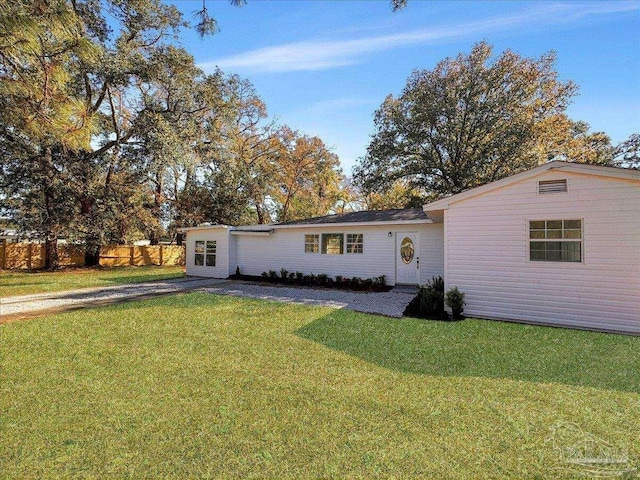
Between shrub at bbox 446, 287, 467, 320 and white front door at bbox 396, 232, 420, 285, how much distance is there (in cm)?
412

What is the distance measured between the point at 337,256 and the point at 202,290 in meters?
5.31

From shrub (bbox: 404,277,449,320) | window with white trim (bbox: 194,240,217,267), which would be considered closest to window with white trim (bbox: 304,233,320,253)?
window with white trim (bbox: 194,240,217,267)

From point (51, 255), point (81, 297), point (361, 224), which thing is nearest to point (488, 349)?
point (361, 224)

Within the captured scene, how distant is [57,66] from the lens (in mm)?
4805

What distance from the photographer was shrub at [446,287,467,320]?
23.5 feet

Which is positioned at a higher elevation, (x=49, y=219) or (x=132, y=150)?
(x=132, y=150)

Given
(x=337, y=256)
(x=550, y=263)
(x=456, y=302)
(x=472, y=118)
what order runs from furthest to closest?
(x=472, y=118)
(x=337, y=256)
(x=456, y=302)
(x=550, y=263)

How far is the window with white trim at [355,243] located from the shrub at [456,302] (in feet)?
17.7

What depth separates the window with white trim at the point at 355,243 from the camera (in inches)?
492

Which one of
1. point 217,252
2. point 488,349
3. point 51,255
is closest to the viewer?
point 488,349

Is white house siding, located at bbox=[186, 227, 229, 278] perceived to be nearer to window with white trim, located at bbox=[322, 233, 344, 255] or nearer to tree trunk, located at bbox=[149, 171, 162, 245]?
window with white trim, located at bbox=[322, 233, 344, 255]

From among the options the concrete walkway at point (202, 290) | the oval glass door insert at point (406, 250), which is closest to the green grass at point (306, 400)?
the concrete walkway at point (202, 290)

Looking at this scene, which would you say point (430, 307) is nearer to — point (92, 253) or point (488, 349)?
point (488, 349)

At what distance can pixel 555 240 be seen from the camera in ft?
21.4
